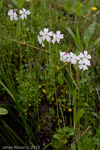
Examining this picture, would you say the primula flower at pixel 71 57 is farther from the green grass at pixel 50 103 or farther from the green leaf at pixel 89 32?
the green leaf at pixel 89 32

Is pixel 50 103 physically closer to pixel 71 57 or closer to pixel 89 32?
pixel 71 57

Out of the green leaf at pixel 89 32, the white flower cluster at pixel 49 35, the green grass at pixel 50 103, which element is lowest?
the green grass at pixel 50 103

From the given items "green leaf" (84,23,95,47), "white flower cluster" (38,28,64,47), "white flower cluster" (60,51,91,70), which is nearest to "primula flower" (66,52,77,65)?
"white flower cluster" (60,51,91,70)

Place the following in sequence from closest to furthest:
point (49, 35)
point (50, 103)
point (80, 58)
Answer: point (80, 58) → point (49, 35) → point (50, 103)

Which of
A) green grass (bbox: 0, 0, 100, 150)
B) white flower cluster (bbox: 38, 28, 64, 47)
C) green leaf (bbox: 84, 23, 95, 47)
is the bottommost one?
green grass (bbox: 0, 0, 100, 150)

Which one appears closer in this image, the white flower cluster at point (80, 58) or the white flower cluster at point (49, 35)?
the white flower cluster at point (80, 58)

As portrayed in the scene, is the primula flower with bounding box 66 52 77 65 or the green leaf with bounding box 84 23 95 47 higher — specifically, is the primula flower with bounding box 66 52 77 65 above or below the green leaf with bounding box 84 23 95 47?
below

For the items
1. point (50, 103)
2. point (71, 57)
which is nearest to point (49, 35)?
point (71, 57)

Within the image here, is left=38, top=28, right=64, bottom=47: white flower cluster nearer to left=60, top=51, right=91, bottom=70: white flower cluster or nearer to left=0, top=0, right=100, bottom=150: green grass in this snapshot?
left=0, top=0, right=100, bottom=150: green grass

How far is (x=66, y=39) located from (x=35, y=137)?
51.0 inches

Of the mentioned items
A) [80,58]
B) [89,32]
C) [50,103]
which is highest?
[89,32]

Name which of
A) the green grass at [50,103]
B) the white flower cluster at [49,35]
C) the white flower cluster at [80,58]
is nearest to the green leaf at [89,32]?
the green grass at [50,103]

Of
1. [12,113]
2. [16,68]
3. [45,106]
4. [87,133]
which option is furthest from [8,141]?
[16,68]

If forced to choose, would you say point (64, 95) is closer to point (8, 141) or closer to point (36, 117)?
point (36, 117)
